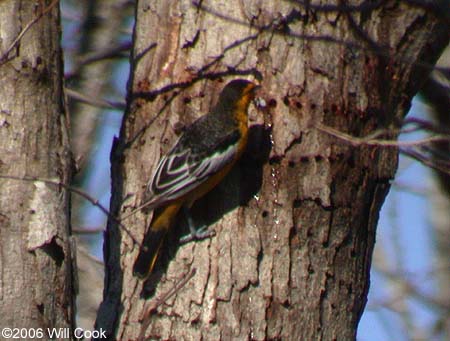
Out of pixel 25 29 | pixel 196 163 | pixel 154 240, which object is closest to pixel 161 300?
pixel 154 240

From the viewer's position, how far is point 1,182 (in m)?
3.87

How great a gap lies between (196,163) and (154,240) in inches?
19.0

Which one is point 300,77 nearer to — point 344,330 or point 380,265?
point 344,330

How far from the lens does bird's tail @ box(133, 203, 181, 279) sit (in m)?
4.50

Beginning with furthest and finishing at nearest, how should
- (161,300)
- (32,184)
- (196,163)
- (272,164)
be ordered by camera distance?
(196,163) < (272,164) < (161,300) < (32,184)

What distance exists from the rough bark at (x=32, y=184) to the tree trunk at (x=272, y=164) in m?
0.71

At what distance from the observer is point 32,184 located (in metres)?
3.88

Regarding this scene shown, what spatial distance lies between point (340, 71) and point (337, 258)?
34.5 inches

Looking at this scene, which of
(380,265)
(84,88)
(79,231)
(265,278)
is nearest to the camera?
(265,278)

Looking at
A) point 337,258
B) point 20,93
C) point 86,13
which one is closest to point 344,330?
point 337,258

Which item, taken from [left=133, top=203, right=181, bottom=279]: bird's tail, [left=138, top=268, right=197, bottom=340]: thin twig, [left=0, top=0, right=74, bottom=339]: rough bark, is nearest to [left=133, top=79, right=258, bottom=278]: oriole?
[left=133, top=203, right=181, bottom=279]: bird's tail

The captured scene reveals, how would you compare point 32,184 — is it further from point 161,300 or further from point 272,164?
point 272,164

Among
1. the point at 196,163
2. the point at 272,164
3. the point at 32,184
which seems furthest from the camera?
the point at 196,163

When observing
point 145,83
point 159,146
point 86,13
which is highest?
point 86,13
